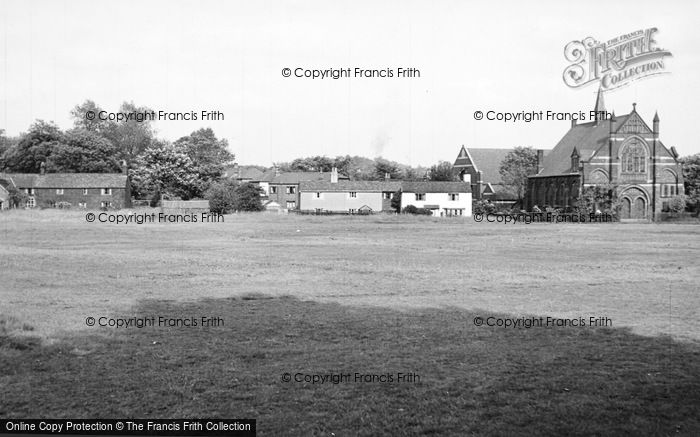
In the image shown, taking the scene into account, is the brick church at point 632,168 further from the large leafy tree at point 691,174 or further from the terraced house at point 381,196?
the terraced house at point 381,196

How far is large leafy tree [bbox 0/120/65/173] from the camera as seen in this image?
123250mm

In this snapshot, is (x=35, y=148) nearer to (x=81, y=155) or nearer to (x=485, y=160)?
(x=81, y=155)

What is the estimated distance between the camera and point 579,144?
105688mm

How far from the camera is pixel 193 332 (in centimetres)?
1634

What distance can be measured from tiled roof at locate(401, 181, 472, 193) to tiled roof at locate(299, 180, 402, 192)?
4.60 metres

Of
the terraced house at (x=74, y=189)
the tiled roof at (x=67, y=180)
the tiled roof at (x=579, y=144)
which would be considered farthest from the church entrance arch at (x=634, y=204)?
the tiled roof at (x=67, y=180)

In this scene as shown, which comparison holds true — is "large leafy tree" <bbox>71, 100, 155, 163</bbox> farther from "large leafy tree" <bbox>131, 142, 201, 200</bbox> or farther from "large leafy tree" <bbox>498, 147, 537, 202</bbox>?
"large leafy tree" <bbox>498, 147, 537, 202</bbox>

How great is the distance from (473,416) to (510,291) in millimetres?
13476

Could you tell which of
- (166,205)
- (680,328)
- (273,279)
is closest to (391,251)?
(273,279)

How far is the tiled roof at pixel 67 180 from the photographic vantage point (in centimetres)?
11056

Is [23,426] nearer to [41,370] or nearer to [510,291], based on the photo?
[41,370]

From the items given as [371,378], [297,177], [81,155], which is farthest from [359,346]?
[81,155]

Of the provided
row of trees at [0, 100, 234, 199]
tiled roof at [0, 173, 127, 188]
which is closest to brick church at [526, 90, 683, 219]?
row of trees at [0, 100, 234, 199]

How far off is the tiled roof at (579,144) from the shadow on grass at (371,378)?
88498mm
